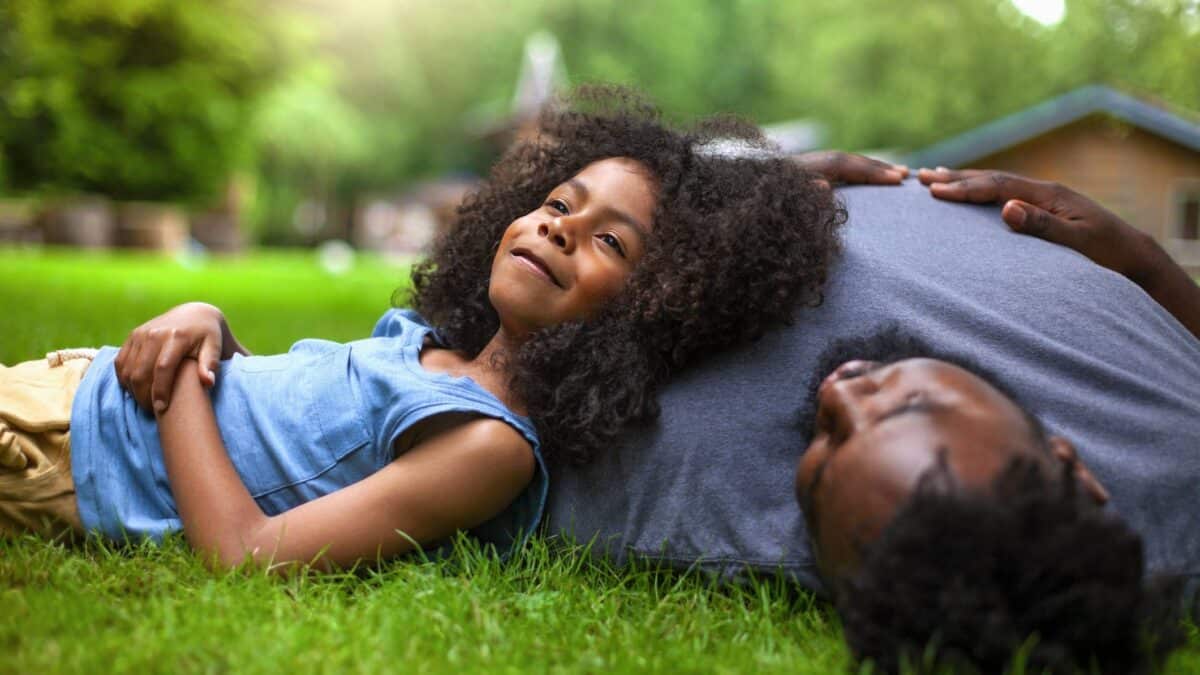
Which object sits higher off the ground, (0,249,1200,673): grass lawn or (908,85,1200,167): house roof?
(0,249,1200,673): grass lawn

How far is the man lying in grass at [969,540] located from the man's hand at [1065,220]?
1.08 metres

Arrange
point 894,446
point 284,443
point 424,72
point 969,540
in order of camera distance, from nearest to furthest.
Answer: point 969,540, point 894,446, point 284,443, point 424,72

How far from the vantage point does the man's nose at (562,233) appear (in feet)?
8.72

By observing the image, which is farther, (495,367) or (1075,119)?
(1075,119)

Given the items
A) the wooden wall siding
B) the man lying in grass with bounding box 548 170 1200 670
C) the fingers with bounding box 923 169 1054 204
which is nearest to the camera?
the man lying in grass with bounding box 548 170 1200 670

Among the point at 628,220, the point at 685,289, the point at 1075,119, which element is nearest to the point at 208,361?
the point at 628,220

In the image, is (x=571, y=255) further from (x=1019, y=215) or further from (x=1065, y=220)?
(x=1065, y=220)

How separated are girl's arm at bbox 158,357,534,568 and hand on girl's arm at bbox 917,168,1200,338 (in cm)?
149

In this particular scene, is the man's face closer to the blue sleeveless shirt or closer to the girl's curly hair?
the girl's curly hair

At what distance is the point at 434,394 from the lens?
2.45 m

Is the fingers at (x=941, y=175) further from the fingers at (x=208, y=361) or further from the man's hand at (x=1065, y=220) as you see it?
the fingers at (x=208, y=361)

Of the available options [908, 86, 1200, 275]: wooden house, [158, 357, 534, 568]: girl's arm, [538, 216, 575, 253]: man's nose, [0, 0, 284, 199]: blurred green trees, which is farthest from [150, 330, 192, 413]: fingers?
[908, 86, 1200, 275]: wooden house

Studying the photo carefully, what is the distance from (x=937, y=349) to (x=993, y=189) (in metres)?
0.84

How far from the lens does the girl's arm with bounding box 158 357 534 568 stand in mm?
2355
